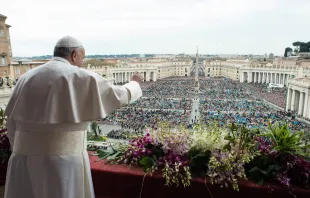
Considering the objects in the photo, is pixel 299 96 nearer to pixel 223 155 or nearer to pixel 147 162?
pixel 223 155

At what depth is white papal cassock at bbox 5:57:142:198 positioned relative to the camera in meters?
1.43

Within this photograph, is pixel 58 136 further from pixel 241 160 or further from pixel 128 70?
pixel 128 70

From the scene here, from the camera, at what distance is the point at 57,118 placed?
56.5 inches

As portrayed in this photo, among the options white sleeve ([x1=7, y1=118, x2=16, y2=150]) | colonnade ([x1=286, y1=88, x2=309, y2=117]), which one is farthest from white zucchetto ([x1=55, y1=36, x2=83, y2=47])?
colonnade ([x1=286, y1=88, x2=309, y2=117])

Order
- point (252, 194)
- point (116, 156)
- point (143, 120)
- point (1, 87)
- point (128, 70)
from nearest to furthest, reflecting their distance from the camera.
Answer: point (252, 194) → point (116, 156) → point (1, 87) → point (143, 120) → point (128, 70)

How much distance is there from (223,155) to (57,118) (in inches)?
42.5

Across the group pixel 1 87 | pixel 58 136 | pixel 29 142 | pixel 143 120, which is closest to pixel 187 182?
pixel 58 136

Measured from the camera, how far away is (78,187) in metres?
1.58

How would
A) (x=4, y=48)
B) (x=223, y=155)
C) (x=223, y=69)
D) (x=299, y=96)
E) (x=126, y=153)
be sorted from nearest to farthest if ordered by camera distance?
(x=223, y=155), (x=126, y=153), (x=4, y=48), (x=299, y=96), (x=223, y=69)

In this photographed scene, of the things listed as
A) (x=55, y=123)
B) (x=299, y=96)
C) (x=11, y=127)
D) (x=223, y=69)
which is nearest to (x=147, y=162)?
(x=55, y=123)

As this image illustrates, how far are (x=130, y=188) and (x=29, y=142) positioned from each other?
0.80 m

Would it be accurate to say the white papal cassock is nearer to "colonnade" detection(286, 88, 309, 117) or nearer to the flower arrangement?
the flower arrangement

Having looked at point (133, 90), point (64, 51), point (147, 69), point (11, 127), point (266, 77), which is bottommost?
point (266, 77)

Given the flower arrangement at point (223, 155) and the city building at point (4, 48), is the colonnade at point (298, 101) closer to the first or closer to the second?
the city building at point (4, 48)
